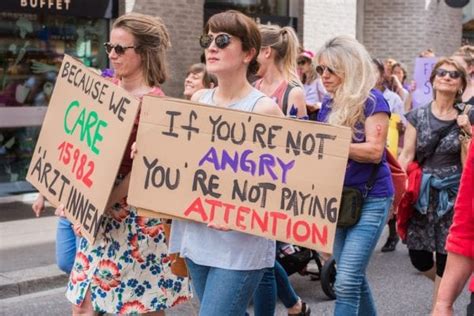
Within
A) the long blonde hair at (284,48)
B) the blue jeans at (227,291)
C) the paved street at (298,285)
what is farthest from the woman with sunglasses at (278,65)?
the blue jeans at (227,291)

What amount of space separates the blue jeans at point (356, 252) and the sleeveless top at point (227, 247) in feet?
3.06

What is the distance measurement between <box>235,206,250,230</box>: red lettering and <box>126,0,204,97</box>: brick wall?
334 inches

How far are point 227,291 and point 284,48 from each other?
2.40 meters

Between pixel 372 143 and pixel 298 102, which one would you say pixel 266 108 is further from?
pixel 298 102

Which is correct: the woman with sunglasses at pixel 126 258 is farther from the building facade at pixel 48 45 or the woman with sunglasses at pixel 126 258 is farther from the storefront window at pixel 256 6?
the storefront window at pixel 256 6

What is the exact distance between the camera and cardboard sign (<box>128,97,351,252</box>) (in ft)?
11.5

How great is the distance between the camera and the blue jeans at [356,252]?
4.49 m

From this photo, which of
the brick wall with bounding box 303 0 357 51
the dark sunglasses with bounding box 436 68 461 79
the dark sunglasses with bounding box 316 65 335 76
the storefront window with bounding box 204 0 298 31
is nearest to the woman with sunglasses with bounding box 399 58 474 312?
the dark sunglasses with bounding box 436 68 461 79

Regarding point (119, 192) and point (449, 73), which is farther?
point (449, 73)

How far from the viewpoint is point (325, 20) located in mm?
14977

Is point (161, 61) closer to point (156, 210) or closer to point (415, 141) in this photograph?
point (156, 210)

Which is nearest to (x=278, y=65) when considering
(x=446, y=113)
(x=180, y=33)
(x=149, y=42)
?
(x=446, y=113)

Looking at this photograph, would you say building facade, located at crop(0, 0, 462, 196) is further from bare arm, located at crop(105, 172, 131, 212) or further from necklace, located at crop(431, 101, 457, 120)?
bare arm, located at crop(105, 172, 131, 212)

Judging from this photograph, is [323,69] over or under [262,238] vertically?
over
